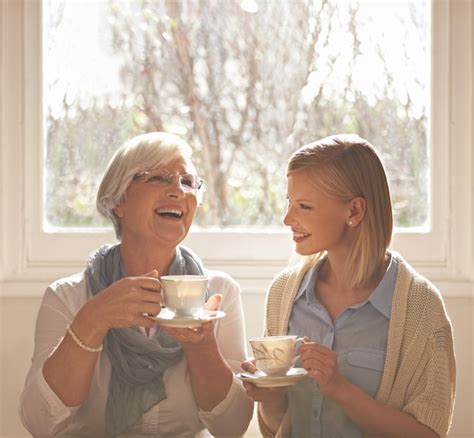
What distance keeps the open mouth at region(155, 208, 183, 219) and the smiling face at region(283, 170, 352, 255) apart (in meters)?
0.30

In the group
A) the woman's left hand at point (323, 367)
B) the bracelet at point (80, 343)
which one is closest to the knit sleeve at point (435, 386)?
the woman's left hand at point (323, 367)

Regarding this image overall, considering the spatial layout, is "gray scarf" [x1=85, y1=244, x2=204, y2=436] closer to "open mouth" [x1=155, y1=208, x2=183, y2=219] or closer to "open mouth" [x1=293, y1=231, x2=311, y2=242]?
"open mouth" [x1=155, y1=208, x2=183, y2=219]

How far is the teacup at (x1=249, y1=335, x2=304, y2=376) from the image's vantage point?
6.41 ft

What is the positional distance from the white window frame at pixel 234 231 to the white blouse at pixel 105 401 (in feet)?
2.43

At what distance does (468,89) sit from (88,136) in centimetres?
134

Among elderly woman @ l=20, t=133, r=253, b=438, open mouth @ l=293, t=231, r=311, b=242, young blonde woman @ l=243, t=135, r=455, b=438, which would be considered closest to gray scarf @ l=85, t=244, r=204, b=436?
elderly woman @ l=20, t=133, r=253, b=438

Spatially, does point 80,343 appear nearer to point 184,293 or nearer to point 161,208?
point 184,293

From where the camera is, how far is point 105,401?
7.34 ft

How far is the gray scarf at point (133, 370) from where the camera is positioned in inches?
86.4

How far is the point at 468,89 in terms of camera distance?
3014mm

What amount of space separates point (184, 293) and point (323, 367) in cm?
34

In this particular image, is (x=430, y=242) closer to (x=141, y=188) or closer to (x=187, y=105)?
(x=187, y=105)

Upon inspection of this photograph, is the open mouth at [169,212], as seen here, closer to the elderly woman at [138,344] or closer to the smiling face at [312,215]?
the elderly woman at [138,344]

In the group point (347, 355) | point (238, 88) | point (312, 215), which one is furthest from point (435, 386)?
point (238, 88)
